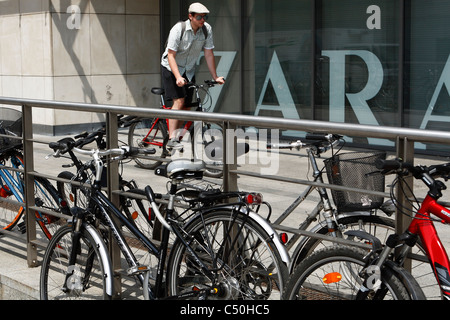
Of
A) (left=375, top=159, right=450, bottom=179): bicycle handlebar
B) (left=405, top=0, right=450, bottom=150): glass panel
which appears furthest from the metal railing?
(left=405, top=0, right=450, bottom=150): glass panel

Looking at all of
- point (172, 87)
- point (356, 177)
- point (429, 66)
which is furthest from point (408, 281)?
point (429, 66)

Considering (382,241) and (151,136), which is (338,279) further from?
(151,136)

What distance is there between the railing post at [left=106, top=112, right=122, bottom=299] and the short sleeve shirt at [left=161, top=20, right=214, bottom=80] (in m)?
4.09

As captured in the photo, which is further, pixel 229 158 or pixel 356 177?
pixel 229 158

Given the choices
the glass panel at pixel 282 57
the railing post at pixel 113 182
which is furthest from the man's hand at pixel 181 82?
the railing post at pixel 113 182

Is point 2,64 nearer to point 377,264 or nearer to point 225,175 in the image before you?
point 225,175

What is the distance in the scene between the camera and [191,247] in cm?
392

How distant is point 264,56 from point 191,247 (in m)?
8.60

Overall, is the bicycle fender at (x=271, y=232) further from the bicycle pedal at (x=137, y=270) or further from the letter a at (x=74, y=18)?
the letter a at (x=74, y=18)

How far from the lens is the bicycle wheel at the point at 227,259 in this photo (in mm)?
3715

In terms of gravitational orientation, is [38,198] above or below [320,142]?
below

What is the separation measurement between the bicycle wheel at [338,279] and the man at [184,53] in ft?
17.6

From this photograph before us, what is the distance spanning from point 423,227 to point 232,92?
9925 mm

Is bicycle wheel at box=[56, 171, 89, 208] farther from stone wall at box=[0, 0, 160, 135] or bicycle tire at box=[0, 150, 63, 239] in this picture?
stone wall at box=[0, 0, 160, 135]
